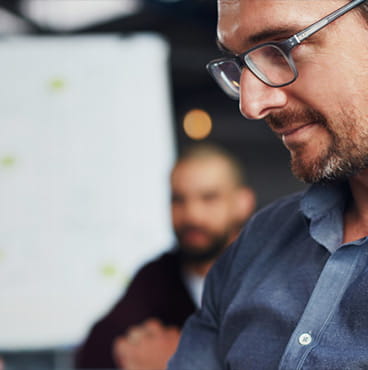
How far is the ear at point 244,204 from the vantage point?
11.5 ft

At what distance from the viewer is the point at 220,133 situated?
360 cm

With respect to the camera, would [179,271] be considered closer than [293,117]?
No

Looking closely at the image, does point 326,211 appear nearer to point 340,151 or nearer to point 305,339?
point 340,151

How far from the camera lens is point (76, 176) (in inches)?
134

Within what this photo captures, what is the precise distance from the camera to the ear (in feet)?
11.5

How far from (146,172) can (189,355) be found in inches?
88.2

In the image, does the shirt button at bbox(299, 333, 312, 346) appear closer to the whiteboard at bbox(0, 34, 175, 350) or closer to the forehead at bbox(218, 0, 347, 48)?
the forehead at bbox(218, 0, 347, 48)

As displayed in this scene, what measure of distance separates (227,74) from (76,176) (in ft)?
7.31

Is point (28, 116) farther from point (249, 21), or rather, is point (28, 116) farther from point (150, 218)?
point (249, 21)

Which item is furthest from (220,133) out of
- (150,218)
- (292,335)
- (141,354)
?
(292,335)

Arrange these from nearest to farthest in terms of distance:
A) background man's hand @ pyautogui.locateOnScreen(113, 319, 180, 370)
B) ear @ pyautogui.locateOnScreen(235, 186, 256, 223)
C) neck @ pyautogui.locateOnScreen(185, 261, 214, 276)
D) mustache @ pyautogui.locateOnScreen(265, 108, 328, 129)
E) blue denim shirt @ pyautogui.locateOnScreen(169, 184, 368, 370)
Result: blue denim shirt @ pyautogui.locateOnScreen(169, 184, 368, 370)
mustache @ pyautogui.locateOnScreen(265, 108, 328, 129)
background man's hand @ pyautogui.locateOnScreen(113, 319, 180, 370)
neck @ pyautogui.locateOnScreen(185, 261, 214, 276)
ear @ pyautogui.locateOnScreen(235, 186, 256, 223)

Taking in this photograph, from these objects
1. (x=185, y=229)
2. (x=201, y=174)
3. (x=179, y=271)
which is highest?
(x=201, y=174)

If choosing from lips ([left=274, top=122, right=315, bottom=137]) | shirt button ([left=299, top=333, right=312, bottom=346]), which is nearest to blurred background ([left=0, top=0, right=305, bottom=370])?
lips ([left=274, top=122, right=315, bottom=137])

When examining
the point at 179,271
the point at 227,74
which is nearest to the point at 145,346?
the point at 179,271
